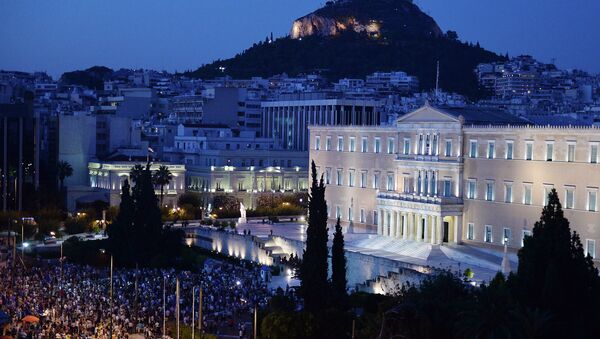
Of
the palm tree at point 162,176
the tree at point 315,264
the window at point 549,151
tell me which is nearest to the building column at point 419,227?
the window at point 549,151

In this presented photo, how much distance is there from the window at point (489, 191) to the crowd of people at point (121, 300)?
44.2ft

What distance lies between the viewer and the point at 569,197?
167ft

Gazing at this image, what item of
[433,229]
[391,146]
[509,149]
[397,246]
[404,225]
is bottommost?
[397,246]

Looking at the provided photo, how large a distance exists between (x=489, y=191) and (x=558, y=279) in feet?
82.2

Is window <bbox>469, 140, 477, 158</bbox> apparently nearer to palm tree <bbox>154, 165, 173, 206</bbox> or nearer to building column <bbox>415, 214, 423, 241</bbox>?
building column <bbox>415, 214, 423, 241</bbox>

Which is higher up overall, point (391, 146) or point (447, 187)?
point (391, 146)

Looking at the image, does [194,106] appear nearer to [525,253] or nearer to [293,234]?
[293,234]

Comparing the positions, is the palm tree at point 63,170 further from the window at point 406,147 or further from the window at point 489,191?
the window at point 489,191

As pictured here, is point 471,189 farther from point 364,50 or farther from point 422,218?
point 364,50

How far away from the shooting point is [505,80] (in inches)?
6516

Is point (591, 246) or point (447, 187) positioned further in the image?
point (447, 187)

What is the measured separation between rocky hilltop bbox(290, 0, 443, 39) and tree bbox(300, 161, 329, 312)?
14741 centimetres

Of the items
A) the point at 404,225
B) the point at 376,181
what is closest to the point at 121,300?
the point at 404,225

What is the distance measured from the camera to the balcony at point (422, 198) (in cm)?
5753
